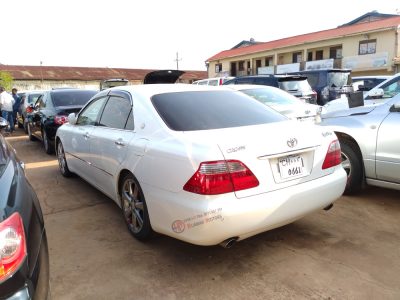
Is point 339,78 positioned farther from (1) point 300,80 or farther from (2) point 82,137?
(2) point 82,137

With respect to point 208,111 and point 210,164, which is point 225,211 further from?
point 208,111

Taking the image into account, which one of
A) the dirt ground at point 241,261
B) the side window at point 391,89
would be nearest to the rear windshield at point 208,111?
the dirt ground at point 241,261

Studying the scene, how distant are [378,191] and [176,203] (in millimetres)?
3333

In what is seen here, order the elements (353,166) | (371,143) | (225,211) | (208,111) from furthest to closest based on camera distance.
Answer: (353,166), (371,143), (208,111), (225,211)

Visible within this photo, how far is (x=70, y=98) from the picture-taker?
27.0 feet

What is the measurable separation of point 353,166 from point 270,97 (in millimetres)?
2546

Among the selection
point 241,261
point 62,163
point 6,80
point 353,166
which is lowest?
point 241,261

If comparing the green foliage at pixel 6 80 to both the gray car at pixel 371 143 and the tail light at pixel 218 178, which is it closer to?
the gray car at pixel 371 143

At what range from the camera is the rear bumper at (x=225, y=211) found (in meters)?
2.60

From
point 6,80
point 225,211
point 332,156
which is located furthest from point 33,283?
point 6,80

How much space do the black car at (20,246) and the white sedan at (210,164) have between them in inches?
41.8

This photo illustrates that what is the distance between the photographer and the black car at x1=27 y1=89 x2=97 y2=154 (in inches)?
301

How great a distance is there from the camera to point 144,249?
11.1ft

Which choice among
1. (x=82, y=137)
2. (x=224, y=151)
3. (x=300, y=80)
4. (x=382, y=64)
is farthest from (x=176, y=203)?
(x=382, y=64)
